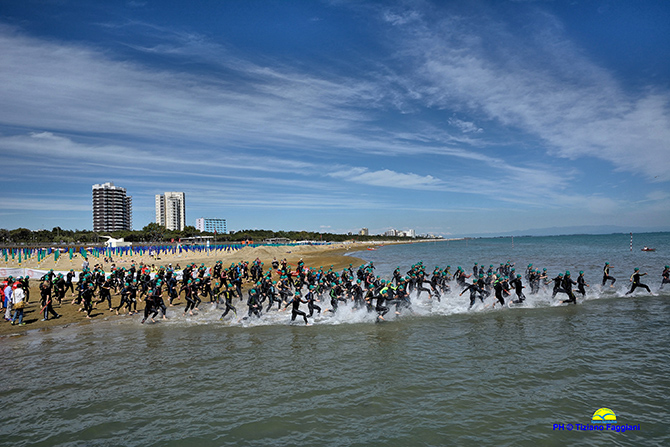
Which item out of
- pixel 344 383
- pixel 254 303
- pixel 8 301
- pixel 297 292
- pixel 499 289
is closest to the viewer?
pixel 344 383

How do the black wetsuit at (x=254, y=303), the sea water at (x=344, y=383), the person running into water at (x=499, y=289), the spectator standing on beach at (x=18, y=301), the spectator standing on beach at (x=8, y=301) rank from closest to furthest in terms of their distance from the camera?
the sea water at (x=344, y=383) → the black wetsuit at (x=254, y=303) → the spectator standing on beach at (x=18, y=301) → the person running into water at (x=499, y=289) → the spectator standing on beach at (x=8, y=301)

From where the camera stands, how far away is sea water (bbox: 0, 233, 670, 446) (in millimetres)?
8445

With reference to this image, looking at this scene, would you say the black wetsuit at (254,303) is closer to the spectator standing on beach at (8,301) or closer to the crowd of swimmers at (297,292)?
the crowd of swimmers at (297,292)

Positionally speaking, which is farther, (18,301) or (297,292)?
(297,292)

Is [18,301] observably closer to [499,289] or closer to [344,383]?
[344,383]

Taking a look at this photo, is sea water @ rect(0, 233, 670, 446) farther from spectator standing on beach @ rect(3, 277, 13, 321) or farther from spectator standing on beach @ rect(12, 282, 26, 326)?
spectator standing on beach @ rect(3, 277, 13, 321)

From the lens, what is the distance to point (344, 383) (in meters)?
11.0

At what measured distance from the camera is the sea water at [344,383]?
8445 mm

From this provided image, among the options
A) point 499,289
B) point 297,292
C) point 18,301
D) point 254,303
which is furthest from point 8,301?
point 499,289

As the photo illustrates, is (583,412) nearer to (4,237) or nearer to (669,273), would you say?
(669,273)

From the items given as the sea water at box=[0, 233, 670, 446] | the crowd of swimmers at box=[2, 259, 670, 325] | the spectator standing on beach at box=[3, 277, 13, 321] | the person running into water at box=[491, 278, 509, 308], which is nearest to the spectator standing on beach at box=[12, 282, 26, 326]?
the crowd of swimmers at box=[2, 259, 670, 325]

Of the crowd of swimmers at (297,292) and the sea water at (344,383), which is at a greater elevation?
the crowd of swimmers at (297,292)

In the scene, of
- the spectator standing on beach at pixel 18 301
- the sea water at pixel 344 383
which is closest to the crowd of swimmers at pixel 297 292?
the spectator standing on beach at pixel 18 301

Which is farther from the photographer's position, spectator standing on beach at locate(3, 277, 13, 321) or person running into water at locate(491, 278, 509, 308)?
spectator standing on beach at locate(3, 277, 13, 321)
